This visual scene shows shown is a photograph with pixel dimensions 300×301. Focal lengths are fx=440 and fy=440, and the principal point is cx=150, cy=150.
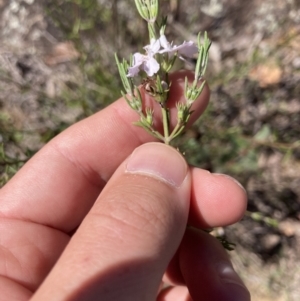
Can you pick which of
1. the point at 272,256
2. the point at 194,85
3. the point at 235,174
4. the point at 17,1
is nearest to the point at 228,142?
the point at 235,174

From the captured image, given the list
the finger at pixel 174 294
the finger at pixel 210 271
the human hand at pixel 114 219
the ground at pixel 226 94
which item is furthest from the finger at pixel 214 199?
the ground at pixel 226 94

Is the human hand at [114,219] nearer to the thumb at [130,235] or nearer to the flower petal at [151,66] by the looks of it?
the thumb at [130,235]

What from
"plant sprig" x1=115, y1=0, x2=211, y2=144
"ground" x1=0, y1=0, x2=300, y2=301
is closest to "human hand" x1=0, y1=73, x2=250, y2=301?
"plant sprig" x1=115, y1=0, x2=211, y2=144

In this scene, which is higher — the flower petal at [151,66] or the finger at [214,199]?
the flower petal at [151,66]

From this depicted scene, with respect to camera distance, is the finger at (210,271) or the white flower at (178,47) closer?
the white flower at (178,47)

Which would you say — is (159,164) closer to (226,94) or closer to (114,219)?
(114,219)

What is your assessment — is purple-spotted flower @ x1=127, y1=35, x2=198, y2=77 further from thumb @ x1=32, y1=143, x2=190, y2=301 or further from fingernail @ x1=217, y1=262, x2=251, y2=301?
fingernail @ x1=217, y1=262, x2=251, y2=301
